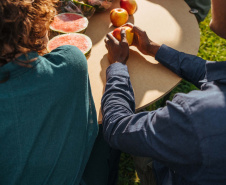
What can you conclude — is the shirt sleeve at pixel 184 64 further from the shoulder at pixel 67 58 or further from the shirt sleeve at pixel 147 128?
the shoulder at pixel 67 58

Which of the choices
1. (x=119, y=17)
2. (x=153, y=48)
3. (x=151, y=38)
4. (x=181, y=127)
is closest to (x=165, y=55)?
(x=153, y=48)

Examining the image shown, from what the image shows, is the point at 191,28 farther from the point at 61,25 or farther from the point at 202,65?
the point at 61,25

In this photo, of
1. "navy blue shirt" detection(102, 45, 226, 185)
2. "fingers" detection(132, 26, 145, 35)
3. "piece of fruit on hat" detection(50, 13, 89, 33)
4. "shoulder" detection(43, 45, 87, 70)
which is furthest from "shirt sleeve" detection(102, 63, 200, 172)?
"piece of fruit on hat" detection(50, 13, 89, 33)

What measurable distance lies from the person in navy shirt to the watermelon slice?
313 millimetres

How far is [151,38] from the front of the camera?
1.69 metres

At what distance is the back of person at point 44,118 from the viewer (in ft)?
2.69

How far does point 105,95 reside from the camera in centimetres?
125

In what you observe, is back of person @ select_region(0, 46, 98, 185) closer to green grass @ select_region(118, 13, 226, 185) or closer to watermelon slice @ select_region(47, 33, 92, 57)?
watermelon slice @ select_region(47, 33, 92, 57)

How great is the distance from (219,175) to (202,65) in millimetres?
740

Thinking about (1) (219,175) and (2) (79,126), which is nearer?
(1) (219,175)

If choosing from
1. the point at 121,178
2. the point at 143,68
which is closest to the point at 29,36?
the point at 143,68

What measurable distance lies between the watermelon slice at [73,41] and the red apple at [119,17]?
0.32m

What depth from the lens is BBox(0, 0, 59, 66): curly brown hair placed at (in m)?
0.79

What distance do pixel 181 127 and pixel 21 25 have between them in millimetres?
742
